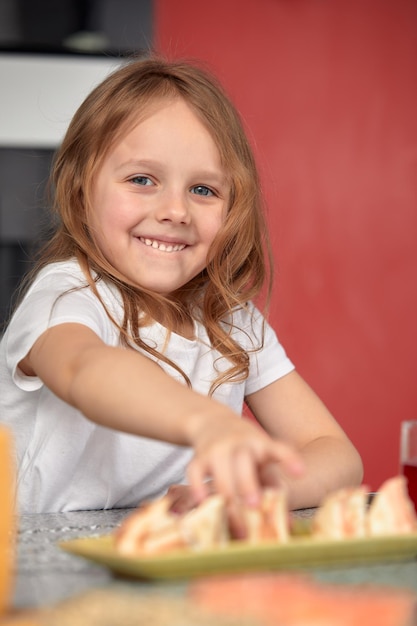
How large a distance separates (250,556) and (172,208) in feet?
2.79

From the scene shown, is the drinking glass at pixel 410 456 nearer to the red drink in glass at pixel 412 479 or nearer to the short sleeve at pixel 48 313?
the red drink in glass at pixel 412 479

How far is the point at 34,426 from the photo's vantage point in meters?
1.52

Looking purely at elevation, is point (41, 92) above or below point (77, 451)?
above

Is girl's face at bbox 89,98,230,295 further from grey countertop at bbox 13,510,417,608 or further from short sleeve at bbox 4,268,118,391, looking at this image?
grey countertop at bbox 13,510,417,608

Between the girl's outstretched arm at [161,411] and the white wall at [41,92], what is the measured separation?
85.5 inches

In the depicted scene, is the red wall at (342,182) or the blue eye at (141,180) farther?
the red wall at (342,182)

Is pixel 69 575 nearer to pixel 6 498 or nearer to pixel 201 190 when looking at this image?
pixel 6 498

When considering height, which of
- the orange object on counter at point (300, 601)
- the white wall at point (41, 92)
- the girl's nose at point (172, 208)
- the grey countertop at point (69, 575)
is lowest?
the grey countertop at point (69, 575)

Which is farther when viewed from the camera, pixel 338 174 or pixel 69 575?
pixel 338 174

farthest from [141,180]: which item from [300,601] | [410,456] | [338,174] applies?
[338,174]

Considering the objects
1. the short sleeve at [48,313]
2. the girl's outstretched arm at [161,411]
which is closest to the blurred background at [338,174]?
the short sleeve at [48,313]

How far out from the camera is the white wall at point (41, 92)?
10.3ft

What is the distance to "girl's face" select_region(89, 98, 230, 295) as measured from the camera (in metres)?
1.48

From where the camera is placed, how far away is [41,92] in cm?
314
